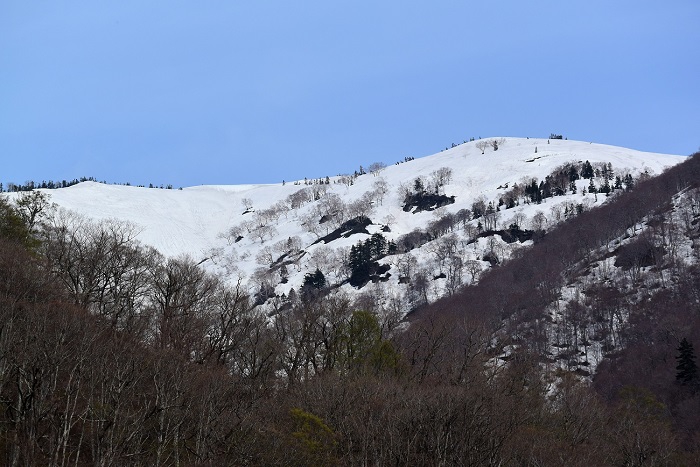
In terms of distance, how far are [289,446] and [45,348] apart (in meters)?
10.0

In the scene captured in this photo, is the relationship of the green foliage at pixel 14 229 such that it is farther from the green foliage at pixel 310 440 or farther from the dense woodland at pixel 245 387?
the green foliage at pixel 310 440

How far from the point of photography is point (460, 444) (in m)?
32.2

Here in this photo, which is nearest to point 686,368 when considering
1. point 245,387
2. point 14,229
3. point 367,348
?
point 367,348

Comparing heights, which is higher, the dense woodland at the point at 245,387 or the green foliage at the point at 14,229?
the green foliage at the point at 14,229

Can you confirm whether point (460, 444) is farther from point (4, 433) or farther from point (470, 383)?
point (4, 433)

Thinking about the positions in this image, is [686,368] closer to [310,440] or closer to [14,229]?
[310,440]

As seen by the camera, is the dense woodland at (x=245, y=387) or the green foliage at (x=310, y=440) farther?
the green foliage at (x=310, y=440)

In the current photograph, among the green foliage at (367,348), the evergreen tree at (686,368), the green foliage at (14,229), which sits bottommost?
A: the evergreen tree at (686,368)

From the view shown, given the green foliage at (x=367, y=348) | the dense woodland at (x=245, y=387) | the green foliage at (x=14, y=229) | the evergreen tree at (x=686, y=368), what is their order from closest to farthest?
the dense woodland at (x=245, y=387), the green foliage at (x=367, y=348), the green foliage at (x=14, y=229), the evergreen tree at (x=686, y=368)

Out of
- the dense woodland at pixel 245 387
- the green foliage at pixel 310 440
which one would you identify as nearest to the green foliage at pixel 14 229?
the dense woodland at pixel 245 387

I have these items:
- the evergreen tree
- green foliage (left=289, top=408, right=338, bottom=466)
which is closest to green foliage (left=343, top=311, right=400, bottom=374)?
green foliage (left=289, top=408, right=338, bottom=466)

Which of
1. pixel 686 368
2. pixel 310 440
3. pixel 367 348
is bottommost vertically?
pixel 686 368

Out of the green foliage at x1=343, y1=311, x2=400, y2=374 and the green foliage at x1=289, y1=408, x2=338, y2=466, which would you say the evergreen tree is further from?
the green foliage at x1=289, y1=408, x2=338, y2=466

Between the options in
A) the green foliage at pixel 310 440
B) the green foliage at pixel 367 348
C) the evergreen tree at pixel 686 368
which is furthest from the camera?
the evergreen tree at pixel 686 368
